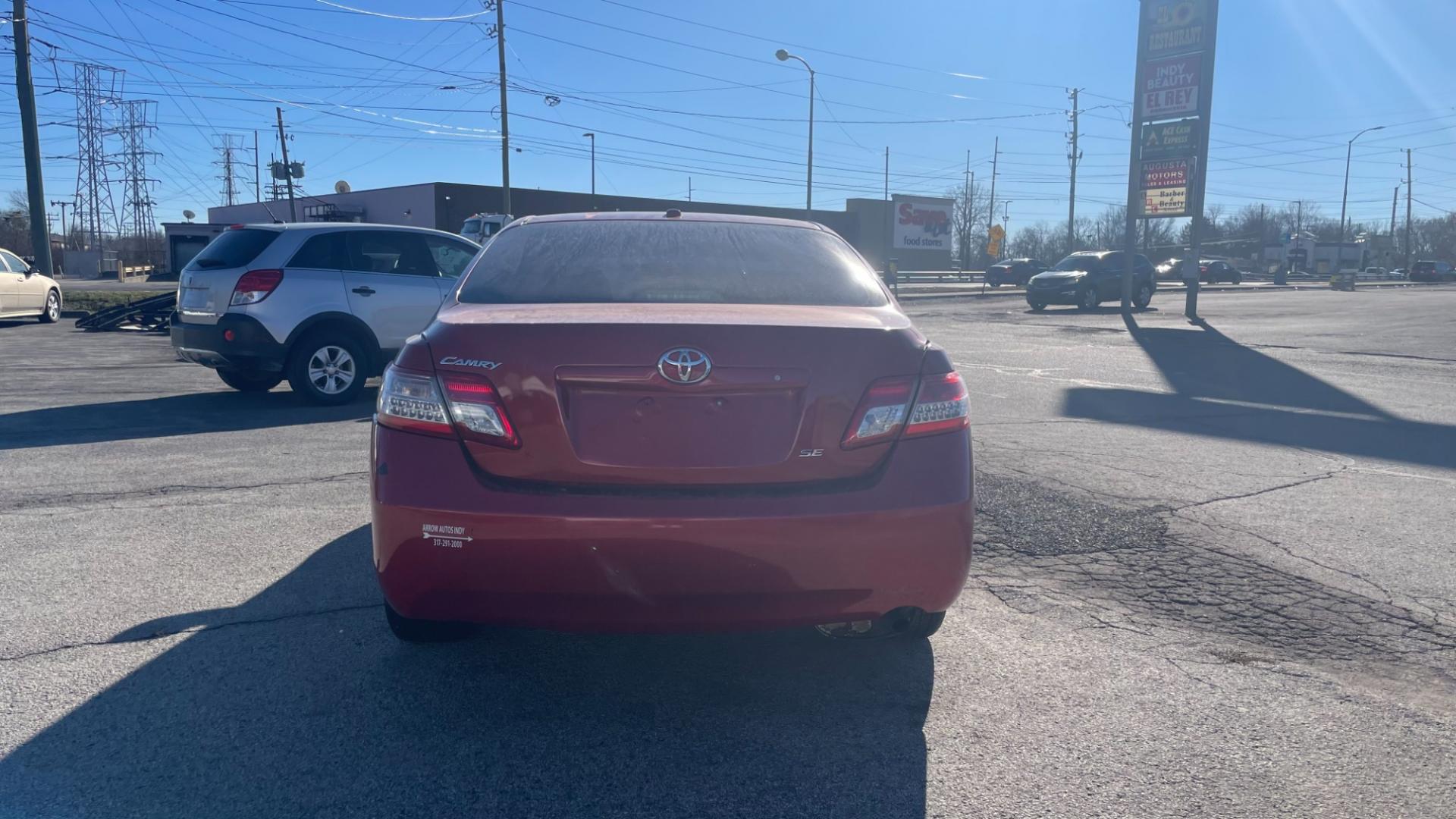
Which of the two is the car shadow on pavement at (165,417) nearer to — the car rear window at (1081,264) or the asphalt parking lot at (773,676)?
the asphalt parking lot at (773,676)

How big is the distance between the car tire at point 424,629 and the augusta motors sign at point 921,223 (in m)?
58.9

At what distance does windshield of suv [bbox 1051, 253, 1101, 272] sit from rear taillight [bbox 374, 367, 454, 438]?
28.9m

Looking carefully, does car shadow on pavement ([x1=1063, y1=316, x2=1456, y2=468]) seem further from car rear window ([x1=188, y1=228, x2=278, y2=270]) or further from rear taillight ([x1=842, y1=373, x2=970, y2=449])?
car rear window ([x1=188, y1=228, x2=278, y2=270])

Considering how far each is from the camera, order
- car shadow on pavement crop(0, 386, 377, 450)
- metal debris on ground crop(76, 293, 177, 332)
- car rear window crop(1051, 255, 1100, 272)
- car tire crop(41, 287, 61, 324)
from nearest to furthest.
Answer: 1. car shadow on pavement crop(0, 386, 377, 450)
2. metal debris on ground crop(76, 293, 177, 332)
3. car tire crop(41, 287, 61, 324)
4. car rear window crop(1051, 255, 1100, 272)

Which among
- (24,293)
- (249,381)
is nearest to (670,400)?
(249,381)

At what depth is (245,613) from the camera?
13.0ft

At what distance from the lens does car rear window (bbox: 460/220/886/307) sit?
134 inches

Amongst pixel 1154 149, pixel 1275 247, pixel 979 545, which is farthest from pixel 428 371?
pixel 1275 247

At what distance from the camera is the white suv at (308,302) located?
8711mm

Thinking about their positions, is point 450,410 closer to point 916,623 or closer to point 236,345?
point 916,623

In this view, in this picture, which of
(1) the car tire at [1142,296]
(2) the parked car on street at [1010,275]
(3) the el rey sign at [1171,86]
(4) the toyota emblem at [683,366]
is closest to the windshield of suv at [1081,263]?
(1) the car tire at [1142,296]

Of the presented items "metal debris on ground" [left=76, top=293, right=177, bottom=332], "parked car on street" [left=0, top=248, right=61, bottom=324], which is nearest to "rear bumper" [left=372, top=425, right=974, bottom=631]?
"metal debris on ground" [left=76, top=293, right=177, bottom=332]

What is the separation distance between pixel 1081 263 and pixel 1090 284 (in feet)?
3.73

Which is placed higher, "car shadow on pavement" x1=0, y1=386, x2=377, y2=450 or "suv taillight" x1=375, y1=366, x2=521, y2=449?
"suv taillight" x1=375, y1=366, x2=521, y2=449
